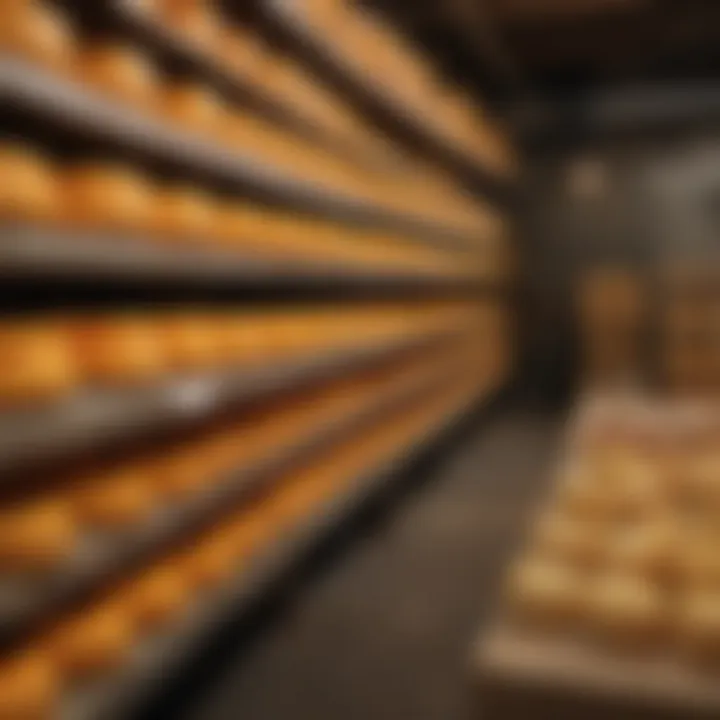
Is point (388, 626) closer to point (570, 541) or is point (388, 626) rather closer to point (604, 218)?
point (570, 541)

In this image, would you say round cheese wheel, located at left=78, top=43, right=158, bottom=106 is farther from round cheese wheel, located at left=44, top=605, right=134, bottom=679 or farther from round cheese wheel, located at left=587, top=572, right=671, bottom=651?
round cheese wheel, located at left=587, top=572, right=671, bottom=651

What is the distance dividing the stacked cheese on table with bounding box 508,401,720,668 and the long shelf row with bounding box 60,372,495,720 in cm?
91

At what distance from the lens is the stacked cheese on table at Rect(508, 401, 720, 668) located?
4.26ft

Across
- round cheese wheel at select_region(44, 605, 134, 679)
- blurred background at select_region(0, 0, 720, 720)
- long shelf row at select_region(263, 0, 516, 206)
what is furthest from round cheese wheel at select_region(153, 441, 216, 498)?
long shelf row at select_region(263, 0, 516, 206)

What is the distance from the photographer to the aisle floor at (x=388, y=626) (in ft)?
7.30

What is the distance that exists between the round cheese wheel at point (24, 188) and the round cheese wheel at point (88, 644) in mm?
871

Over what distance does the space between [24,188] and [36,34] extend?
0.31 m

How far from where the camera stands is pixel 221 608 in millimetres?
2367

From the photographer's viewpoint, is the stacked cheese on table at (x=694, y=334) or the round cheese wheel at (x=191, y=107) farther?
the stacked cheese on table at (x=694, y=334)

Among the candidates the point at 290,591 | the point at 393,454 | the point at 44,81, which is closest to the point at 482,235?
the point at 393,454

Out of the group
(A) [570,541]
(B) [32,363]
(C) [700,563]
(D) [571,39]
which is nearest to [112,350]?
(B) [32,363]

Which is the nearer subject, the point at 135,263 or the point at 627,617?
the point at 627,617

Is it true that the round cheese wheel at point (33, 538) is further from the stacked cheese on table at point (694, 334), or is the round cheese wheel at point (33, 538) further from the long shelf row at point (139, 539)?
the stacked cheese on table at point (694, 334)

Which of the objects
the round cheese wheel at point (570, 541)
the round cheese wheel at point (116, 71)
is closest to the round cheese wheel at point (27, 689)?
the round cheese wheel at point (570, 541)
